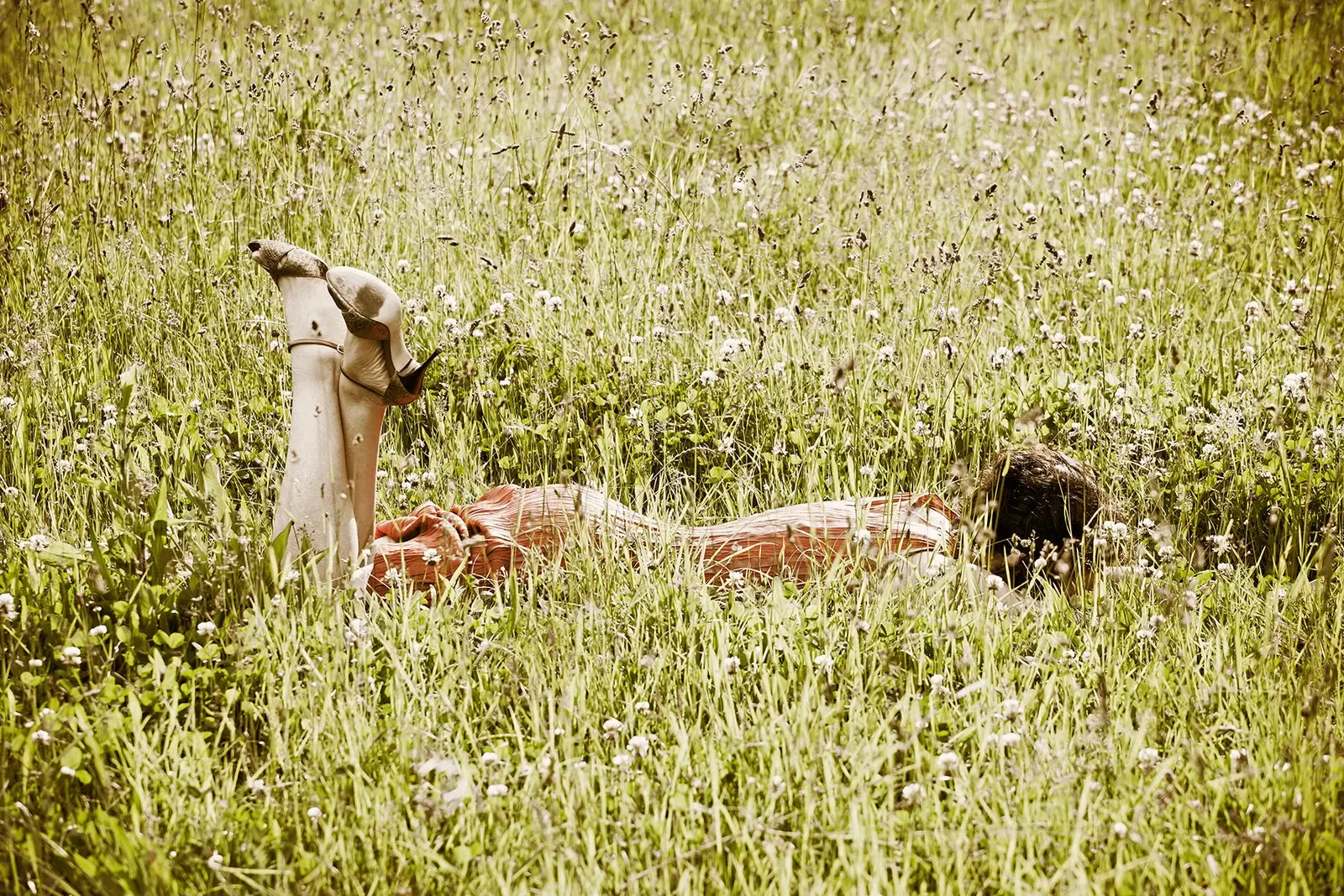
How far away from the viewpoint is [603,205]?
17.6 feet

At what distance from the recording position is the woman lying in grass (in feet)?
10.1

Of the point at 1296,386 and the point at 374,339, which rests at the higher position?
the point at 374,339

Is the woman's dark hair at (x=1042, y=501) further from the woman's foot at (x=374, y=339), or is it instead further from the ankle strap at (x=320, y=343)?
the ankle strap at (x=320, y=343)

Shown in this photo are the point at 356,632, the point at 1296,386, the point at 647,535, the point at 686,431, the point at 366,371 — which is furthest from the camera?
the point at 686,431

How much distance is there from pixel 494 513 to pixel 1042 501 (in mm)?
1752

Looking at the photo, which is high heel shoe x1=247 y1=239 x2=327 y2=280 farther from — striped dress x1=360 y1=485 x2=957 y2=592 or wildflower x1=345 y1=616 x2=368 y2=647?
wildflower x1=345 y1=616 x2=368 y2=647

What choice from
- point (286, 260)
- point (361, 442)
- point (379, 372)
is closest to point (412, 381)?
point (379, 372)

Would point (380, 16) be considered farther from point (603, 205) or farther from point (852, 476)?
point (852, 476)

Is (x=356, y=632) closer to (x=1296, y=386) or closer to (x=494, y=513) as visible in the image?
(x=494, y=513)

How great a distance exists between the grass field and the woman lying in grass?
0.17 meters

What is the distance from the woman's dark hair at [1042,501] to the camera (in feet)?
11.2

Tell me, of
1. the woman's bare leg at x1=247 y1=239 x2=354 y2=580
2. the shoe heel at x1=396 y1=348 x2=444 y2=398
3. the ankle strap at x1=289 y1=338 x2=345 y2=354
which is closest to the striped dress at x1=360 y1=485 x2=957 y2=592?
the woman's bare leg at x1=247 y1=239 x2=354 y2=580

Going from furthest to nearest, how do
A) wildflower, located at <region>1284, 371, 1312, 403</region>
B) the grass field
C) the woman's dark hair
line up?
wildflower, located at <region>1284, 371, 1312, 403</region>, the woman's dark hair, the grass field

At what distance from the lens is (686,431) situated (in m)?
4.07
